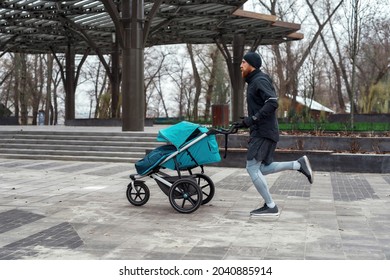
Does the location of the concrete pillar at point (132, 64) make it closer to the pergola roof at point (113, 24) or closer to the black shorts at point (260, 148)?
the pergola roof at point (113, 24)

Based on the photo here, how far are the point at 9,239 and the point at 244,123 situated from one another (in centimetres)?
302

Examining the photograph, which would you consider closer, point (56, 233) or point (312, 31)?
point (56, 233)

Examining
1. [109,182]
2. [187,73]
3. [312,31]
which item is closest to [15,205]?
[109,182]

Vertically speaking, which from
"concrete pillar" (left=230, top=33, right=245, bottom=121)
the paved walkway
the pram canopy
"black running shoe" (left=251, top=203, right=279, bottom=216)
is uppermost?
"concrete pillar" (left=230, top=33, right=245, bottom=121)

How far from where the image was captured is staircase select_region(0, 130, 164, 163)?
52.7 ft

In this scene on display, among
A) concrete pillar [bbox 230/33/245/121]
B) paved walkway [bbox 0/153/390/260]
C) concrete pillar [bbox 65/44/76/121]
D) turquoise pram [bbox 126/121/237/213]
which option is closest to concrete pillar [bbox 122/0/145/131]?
paved walkway [bbox 0/153/390/260]

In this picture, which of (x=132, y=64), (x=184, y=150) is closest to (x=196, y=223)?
(x=184, y=150)

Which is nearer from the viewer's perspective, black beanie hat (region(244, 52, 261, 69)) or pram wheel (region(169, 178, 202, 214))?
black beanie hat (region(244, 52, 261, 69))

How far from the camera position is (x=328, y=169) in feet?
41.9

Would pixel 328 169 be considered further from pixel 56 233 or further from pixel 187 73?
pixel 187 73

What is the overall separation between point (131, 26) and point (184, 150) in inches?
540

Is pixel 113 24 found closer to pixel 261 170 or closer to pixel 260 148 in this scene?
pixel 261 170

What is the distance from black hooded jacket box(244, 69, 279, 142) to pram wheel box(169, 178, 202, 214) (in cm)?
113

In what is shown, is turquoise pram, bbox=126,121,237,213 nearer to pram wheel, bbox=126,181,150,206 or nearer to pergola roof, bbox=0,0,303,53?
pram wheel, bbox=126,181,150,206
